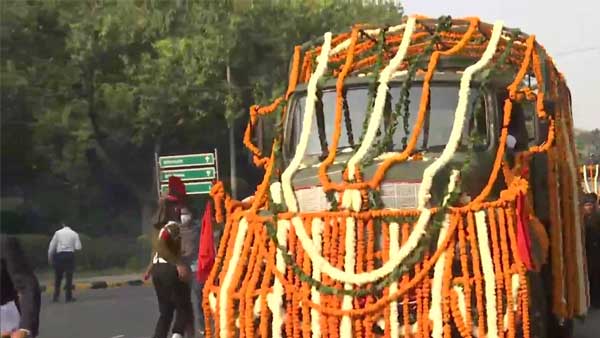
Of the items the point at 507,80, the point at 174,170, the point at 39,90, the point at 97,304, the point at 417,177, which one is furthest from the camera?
the point at 39,90

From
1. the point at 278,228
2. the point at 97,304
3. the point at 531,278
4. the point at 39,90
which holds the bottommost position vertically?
the point at 97,304

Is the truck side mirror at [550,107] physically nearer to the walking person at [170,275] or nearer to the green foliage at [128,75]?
the walking person at [170,275]

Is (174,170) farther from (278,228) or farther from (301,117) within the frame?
(278,228)

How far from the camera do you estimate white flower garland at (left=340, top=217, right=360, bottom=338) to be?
21.7 feet

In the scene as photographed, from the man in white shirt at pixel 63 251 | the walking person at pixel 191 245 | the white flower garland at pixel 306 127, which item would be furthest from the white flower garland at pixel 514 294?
the man in white shirt at pixel 63 251

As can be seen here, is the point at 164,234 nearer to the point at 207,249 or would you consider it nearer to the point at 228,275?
the point at 207,249

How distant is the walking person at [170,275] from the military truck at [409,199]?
1.51 meters

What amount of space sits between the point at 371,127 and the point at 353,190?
0.80 metres

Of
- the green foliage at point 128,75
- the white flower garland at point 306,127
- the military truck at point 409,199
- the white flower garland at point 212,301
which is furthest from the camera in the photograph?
the green foliage at point 128,75

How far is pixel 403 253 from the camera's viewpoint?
665 centimetres

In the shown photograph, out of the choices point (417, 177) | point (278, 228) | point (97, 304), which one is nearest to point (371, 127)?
point (417, 177)

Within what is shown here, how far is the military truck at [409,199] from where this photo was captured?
21.8 feet

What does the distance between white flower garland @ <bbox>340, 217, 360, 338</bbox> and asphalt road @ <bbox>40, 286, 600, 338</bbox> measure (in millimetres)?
5220

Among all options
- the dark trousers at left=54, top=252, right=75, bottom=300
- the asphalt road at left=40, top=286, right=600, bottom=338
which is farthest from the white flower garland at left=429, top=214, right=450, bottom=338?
the dark trousers at left=54, top=252, right=75, bottom=300
